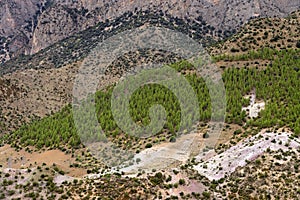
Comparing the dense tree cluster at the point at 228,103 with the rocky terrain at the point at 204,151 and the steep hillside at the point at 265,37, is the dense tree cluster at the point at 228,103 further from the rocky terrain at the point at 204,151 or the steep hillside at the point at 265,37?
the steep hillside at the point at 265,37

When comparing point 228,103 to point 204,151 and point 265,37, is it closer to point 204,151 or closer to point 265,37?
point 204,151

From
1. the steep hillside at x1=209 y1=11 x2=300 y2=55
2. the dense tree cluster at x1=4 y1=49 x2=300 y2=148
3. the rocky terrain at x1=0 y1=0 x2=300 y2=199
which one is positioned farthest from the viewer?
the steep hillside at x1=209 y1=11 x2=300 y2=55

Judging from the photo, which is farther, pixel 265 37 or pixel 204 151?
pixel 265 37

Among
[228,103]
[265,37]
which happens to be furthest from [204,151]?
[265,37]

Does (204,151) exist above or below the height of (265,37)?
below

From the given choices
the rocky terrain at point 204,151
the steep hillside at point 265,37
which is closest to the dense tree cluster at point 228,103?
the rocky terrain at point 204,151

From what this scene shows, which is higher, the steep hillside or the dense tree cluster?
the steep hillside

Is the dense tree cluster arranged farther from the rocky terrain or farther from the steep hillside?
the steep hillside

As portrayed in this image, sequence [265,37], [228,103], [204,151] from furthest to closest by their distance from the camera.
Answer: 1. [265,37]
2. [228,103]
3. [204,151]

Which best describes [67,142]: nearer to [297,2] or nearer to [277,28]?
[277,28]

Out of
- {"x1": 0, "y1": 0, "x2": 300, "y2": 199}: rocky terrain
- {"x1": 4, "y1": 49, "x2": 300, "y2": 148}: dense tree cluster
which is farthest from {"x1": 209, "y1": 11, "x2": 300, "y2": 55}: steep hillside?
{"x1": 4, "y1": 49, "x2": 300, "y2": 148}: dense tree cluster

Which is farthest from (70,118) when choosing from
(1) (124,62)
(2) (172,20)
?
(2) (172,20)
